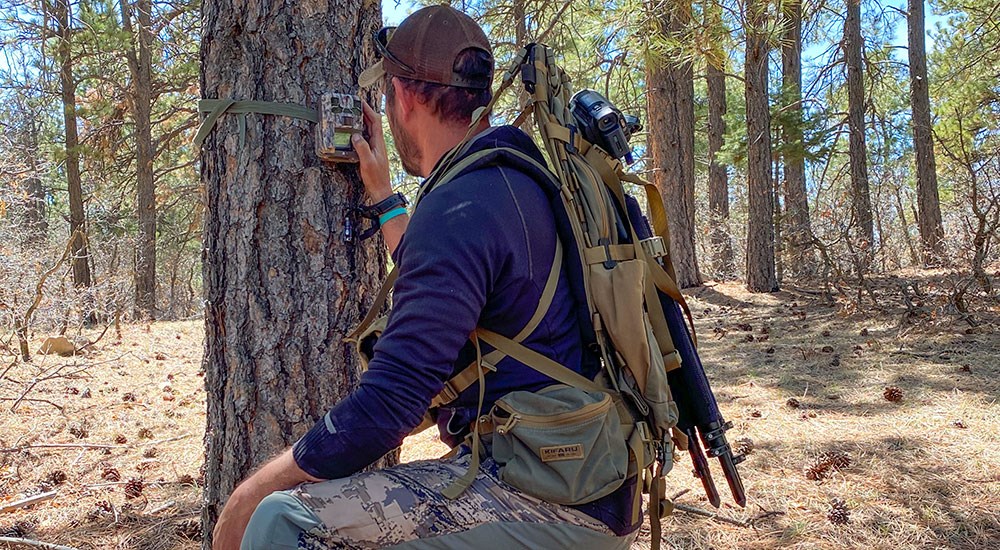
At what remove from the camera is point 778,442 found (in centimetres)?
424

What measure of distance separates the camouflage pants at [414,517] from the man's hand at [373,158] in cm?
97

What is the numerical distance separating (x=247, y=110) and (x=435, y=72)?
0.71m

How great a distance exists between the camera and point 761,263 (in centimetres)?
1050

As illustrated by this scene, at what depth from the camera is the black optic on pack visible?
1.75 meters

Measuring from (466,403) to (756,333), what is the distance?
6.73 m

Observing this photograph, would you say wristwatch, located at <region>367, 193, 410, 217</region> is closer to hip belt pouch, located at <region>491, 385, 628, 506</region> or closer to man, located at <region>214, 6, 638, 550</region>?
man, located at <region>214, 6, 638, 550</region>

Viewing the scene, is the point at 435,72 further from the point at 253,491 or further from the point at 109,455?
the point at 109,455

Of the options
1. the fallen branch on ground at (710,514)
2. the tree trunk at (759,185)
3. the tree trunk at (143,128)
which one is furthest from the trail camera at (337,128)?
the tree trunk at (143,128)

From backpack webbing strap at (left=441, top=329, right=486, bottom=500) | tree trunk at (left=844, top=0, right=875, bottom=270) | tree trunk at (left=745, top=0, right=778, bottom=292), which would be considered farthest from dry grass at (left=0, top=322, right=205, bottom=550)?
tree trunk at (left=844, top=0, right=875, bottom=270)

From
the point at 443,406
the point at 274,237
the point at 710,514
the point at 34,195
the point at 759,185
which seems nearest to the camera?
the point at 443,406

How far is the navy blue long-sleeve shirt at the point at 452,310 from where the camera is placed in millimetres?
1412

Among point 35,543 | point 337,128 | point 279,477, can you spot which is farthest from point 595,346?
point 35,543

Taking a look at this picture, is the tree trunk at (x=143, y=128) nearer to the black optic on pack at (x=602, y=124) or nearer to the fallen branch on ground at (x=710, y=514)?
the fallen branch on ground at (x=710, y=514)

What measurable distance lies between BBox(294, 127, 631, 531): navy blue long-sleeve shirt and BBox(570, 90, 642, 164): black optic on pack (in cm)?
27
